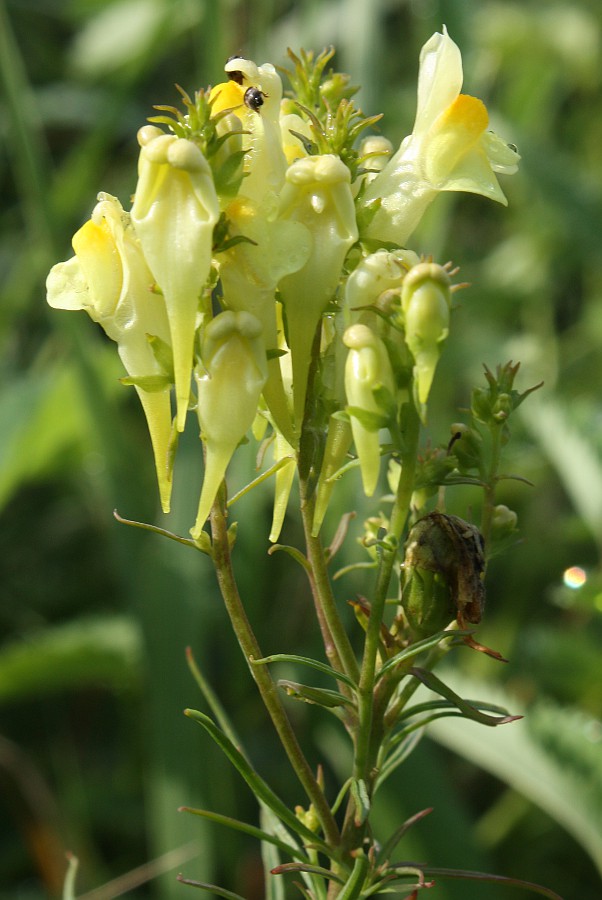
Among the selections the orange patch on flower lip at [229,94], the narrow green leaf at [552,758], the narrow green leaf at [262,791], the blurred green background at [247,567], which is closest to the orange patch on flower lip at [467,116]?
the orange patch on flower lip at [229,94]

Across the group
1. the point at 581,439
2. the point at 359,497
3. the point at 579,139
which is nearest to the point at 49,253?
the point at 359,497

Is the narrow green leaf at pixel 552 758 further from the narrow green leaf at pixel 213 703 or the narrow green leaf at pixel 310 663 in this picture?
the narrow green leaf at pixel 310 663

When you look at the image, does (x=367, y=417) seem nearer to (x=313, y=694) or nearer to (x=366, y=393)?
(x=366, y=393)

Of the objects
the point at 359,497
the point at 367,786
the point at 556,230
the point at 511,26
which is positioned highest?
the point at 511,26

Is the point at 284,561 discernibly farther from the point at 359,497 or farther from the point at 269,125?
the point at 269,125

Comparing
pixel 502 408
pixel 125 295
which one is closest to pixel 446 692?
pixel 502 408
